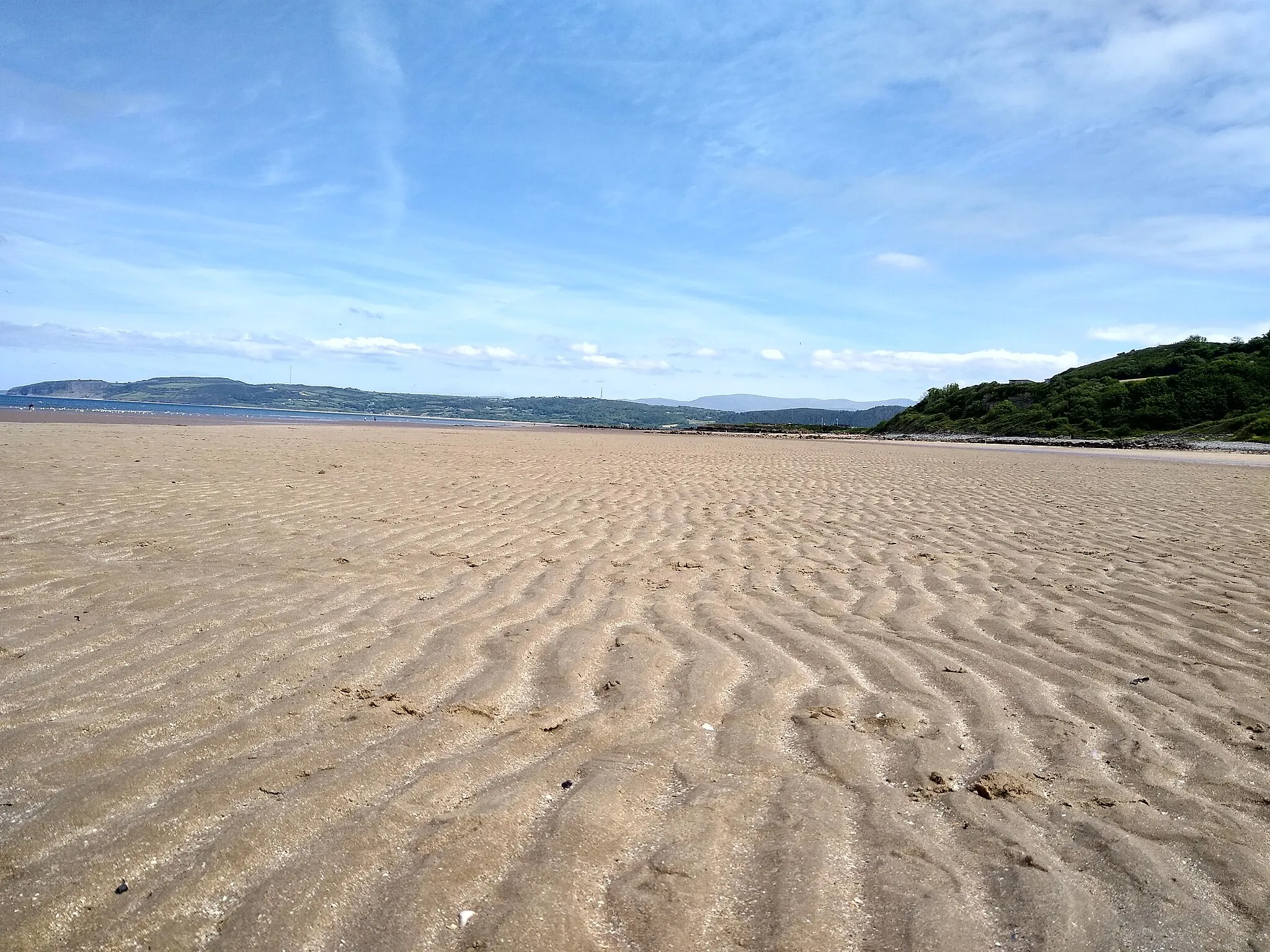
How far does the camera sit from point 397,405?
173m

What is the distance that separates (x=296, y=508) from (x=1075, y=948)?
322 inches

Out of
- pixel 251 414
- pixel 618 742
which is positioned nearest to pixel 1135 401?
pixel 618 742

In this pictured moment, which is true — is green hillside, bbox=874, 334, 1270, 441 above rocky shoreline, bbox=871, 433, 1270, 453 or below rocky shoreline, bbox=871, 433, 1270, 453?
above

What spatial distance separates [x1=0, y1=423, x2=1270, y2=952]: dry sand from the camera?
2.06m

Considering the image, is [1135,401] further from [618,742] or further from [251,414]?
[251,414]

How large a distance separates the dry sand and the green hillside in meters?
40.0

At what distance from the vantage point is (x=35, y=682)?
349cm

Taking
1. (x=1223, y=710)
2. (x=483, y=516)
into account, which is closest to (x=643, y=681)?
(x=1223, y=710)

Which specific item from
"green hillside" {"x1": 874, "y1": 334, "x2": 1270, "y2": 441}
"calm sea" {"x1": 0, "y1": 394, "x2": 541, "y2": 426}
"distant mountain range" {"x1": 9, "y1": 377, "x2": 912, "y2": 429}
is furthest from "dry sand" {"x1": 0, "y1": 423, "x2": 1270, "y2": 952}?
"distant mountain range" {"x1": 9, "y1": 377, "x2": 912, "y2": 429}

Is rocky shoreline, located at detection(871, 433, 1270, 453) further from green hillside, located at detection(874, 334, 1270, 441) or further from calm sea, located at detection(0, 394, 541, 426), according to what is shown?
calm sea, located at detection(0, 394, 541, 426)

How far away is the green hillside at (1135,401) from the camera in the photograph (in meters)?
42.7

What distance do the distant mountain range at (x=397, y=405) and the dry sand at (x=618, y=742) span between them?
411ft

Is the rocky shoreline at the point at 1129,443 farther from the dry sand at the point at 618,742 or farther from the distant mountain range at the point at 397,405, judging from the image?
the distant mountain range at the point at 397,405

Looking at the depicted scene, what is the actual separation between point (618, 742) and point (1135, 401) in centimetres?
5539
